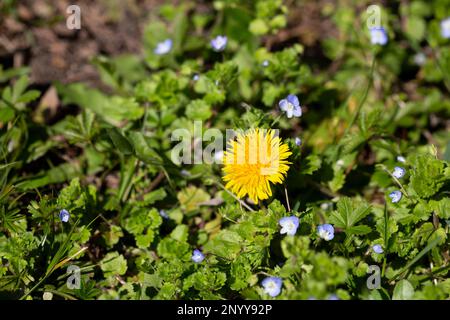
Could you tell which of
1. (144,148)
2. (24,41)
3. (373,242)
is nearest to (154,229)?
(144,148)

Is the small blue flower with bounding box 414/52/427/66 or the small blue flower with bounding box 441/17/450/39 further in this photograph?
the small blue flower with bounding box 414/52/427/66

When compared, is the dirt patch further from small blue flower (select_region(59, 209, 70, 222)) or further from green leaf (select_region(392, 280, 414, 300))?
green leaf (select_region(392, 280, 414, 300))

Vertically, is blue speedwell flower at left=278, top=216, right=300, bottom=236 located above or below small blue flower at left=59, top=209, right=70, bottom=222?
below

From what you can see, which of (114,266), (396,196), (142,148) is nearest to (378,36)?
(396,196)

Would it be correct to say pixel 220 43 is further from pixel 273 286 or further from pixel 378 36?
pixel 273 286

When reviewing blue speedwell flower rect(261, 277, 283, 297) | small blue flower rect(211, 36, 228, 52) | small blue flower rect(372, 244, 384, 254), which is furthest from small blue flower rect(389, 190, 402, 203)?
small blue flower rect(211, 36, 228, 52)
